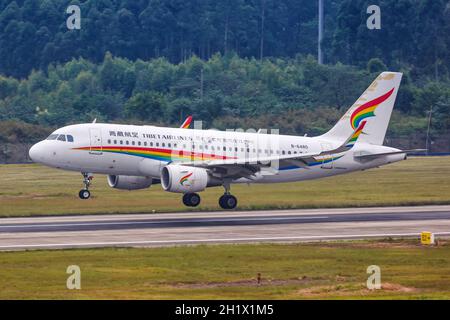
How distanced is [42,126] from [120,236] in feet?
189

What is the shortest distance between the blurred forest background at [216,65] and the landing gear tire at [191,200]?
32549 millimetres

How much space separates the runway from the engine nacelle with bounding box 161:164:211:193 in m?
1.52

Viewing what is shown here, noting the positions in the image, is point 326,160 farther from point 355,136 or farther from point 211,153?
point 211,153

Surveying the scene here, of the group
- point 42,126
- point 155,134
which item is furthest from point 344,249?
point 42,126

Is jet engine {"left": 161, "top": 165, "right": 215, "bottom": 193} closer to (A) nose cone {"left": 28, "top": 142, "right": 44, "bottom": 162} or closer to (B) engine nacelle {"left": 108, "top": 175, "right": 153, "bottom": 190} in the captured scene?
(B) engine nacelle {"left": 108, "top": 175, "right": 153, "bottom": 190}

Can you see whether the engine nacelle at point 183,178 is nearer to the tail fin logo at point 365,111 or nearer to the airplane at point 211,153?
the airplane at point 211,153

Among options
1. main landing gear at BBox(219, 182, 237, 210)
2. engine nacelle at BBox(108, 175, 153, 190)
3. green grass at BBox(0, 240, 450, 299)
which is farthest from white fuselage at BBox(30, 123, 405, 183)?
green grass at BBox(0, 240, 450, 299)

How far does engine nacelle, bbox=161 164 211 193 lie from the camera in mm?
54562

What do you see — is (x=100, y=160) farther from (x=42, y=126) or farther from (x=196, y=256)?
(x=42, y=126)

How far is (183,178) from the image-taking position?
54.7 metres

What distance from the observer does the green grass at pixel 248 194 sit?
59.7m

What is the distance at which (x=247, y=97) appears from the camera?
114 meters

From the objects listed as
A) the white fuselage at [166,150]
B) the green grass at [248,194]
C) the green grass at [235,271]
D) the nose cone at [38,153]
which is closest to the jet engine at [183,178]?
the white fuselage at [166,150]
